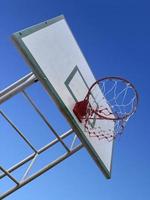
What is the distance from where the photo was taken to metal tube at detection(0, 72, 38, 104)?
5008mm

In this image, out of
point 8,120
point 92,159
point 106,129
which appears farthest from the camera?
point 106,129

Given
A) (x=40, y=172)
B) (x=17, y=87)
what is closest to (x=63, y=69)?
(x=17, y=87)

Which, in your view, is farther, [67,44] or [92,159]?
[67,44]

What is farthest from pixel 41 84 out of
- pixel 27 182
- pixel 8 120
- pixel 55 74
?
pixel 27 182

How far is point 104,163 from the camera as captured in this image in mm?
5410

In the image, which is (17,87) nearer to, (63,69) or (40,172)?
(63,69)

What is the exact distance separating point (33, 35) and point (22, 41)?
432 mm

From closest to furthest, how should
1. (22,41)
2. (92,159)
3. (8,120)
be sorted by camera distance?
(22,41) → (92,159) → (8,120)

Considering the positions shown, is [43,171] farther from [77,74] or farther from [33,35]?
[33,35]

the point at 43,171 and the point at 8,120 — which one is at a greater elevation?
the point at 8,120

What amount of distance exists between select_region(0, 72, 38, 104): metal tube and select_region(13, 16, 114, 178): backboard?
0.35 meters

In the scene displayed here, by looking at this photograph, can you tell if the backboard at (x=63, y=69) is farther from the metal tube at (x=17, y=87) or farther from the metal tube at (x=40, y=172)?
the metal tube at (x=40, y=172)

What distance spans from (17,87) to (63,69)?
0.63 meters

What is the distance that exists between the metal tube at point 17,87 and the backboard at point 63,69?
13.6 inches
